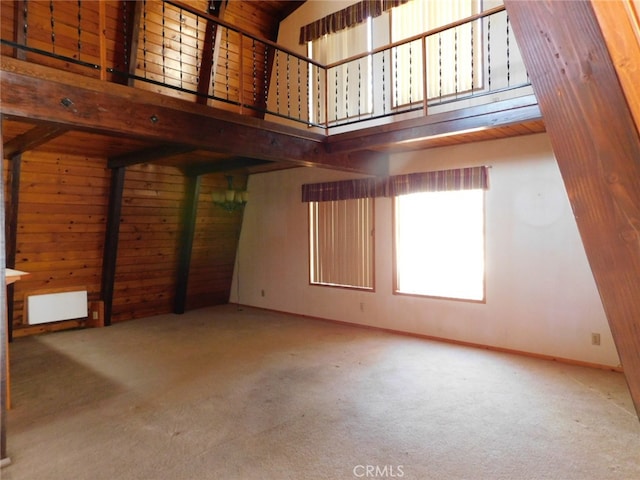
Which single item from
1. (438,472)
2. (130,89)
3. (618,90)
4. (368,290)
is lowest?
(438,472)

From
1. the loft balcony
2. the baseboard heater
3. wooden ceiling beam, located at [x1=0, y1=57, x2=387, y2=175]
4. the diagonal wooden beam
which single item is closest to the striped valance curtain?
the loft balcony

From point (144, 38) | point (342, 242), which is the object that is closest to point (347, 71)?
point (342, 242)

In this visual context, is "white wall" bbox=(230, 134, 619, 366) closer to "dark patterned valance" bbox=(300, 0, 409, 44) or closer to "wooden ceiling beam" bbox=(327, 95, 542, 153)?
"wooden ceiling beam" bbox=(327, 95, 542, 153)

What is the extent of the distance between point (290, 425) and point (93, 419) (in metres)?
1.46

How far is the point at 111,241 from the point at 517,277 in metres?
5.07

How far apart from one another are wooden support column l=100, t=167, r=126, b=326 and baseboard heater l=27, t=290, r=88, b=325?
0.90 ft

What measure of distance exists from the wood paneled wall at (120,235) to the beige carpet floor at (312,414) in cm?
112

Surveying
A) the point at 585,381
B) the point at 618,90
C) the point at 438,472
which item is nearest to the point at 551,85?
the point at 618,90

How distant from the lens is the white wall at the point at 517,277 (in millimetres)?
3926

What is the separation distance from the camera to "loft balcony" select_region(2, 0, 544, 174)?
2779 mm

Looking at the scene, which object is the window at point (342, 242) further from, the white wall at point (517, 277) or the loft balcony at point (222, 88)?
the loft balcony at point (222, 88)

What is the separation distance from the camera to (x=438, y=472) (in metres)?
2.25

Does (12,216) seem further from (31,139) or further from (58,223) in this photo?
(31,139)

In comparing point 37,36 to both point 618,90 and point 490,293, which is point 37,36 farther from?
point 490,293
